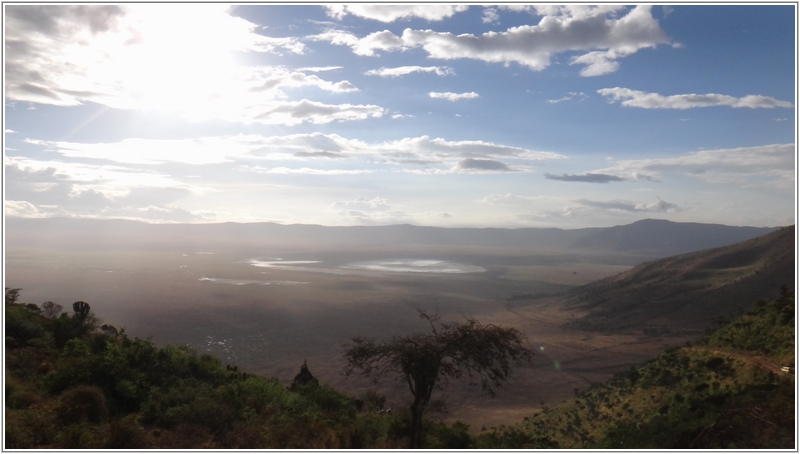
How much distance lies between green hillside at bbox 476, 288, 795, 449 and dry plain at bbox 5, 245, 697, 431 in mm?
4436

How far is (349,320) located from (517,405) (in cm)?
2952

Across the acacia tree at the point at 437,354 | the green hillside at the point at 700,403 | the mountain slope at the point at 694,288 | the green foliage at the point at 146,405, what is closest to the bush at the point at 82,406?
the green foliage at the point at 146,405

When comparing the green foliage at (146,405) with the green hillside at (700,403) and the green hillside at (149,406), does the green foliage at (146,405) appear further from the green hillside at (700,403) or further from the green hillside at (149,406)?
the green hillside at (700,403)

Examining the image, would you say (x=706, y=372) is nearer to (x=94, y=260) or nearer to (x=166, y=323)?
(x=166, y=323)

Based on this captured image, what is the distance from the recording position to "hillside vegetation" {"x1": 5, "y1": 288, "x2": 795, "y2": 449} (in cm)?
925

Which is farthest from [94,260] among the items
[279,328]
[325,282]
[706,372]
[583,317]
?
[706,372]

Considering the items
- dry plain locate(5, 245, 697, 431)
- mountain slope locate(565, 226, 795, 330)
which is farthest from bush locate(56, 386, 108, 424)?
mountain slope locate(565, 226, 795, 330)

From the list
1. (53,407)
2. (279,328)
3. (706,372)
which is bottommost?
(279,328)

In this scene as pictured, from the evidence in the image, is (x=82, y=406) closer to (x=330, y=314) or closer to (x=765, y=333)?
(x=765, y=333)

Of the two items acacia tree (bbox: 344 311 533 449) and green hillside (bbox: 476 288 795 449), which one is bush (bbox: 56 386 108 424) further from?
green hillside (bbox: 476 288 795 449)

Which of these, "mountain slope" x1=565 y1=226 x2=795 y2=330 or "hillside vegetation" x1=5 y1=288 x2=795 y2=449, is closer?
"hillside vegetation" x1=5 y1=288 x2=795 y2=449

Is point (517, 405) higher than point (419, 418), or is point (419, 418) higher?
point (419, 418)

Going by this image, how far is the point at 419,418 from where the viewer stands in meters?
11.5

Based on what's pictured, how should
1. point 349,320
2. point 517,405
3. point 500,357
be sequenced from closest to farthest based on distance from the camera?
point 500,357
point 517,405
point 349,320
